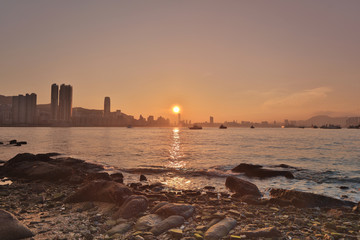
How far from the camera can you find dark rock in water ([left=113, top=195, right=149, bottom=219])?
352 inches

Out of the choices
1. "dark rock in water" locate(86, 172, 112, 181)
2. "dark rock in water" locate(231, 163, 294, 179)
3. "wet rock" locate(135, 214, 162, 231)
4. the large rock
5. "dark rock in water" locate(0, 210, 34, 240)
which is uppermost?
"dark rock in water" locate(0, 210, 34, 240)

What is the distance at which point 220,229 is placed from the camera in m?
7.49

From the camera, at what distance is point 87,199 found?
11188 mm

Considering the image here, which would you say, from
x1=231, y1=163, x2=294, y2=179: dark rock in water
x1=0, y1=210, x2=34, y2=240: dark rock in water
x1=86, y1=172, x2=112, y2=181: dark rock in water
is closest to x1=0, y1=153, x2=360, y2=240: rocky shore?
x1=0, y1=210, x2=34, y2=240: dark rock in water

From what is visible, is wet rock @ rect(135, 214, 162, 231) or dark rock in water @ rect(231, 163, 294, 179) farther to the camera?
dark rock in water @ rect(231, 163, 294, 179)

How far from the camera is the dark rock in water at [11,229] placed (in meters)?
6.79

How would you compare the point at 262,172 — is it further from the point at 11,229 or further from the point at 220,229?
the point at 11,229

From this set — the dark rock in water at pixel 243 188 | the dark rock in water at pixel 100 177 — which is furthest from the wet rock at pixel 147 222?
the dark rock in water at pixel 100 177

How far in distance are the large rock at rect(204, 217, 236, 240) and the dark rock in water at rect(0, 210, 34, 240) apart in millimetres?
5924

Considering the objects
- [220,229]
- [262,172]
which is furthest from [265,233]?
[262,172]

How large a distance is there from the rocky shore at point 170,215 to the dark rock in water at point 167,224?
0.04 metres

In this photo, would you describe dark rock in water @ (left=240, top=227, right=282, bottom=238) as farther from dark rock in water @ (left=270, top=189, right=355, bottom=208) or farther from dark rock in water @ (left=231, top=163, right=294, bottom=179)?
dark rock in water @ (left=231, top=163, right=294, bottom=179)

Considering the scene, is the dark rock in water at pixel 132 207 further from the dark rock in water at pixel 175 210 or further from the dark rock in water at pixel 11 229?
the dark rock in water at pixel 11 229

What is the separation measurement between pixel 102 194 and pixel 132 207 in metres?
2.71
